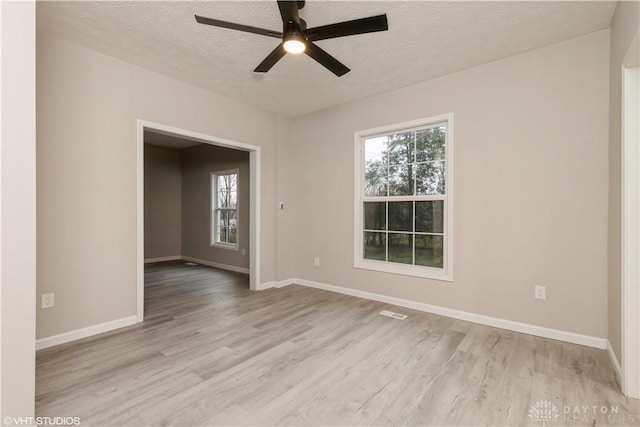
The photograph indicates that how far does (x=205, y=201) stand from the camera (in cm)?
691

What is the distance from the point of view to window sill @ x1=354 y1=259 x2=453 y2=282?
136 inches

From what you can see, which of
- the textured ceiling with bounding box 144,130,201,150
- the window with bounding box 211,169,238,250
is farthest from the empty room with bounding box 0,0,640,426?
the textured ceiling with bounding box 144,130,201,150

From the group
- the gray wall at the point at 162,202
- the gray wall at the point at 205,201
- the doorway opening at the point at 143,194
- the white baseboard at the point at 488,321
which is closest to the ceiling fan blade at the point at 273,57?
the doorway opening at the point at 143,194

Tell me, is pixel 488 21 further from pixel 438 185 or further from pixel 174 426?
pixel 174 426

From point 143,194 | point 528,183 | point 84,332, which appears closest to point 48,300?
point 84,332

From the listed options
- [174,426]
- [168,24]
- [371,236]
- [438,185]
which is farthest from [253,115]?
[174,426]

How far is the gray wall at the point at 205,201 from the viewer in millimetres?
6051

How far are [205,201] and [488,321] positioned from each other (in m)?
6.01

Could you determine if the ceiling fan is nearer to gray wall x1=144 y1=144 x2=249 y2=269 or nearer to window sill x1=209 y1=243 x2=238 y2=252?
gray wall x1=144 y1=144 x2=249 y2=269

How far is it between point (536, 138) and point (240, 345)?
133 inches

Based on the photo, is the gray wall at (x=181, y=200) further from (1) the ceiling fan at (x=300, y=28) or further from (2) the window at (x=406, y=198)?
(1) the ceiling fan at (x=300, y=28)

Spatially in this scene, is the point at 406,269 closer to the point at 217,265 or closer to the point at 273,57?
the point at 273,57

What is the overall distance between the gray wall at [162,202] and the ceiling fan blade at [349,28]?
248 inches

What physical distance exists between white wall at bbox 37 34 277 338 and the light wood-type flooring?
1.40 ft
